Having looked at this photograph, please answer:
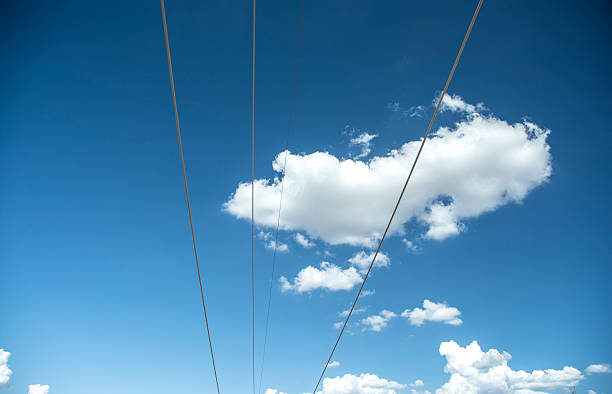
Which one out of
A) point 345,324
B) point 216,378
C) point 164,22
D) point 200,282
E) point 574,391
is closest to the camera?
point 164,22

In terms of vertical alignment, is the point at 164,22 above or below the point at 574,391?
above

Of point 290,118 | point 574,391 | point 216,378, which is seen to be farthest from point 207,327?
point 574,391

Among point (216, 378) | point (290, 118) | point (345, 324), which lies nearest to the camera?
point (345, 324)

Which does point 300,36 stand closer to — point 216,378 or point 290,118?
point 290,118

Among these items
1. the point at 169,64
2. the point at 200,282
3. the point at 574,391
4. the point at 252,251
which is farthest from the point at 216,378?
the point at 574,391

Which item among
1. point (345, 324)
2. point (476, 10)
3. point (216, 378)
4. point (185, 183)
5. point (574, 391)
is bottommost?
point (574, 391)

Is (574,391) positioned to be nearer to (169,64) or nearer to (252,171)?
(252,171)

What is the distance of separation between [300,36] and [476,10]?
15.0m

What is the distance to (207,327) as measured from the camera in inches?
523

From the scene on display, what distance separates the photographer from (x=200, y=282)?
37.3 ft

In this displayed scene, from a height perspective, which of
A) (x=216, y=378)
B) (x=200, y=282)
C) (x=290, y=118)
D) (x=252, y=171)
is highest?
(x=290, y=118)

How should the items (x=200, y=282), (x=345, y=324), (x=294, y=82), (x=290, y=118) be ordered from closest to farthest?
(x=200, y=282) → (x=345, y=324) → (x=294, y=82) → (x=290, y=118)

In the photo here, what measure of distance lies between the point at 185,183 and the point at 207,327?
7.41 metres

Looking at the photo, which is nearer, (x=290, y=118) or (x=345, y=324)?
(x=345, y=324)
